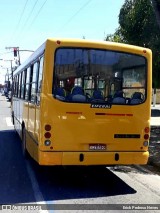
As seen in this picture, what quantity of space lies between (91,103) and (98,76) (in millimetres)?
639

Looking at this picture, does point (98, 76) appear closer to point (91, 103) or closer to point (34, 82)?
point (91, 103)

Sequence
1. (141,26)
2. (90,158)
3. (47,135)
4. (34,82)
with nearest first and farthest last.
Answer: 1. (47,135)
2. (90,158)
3. (34,82)
4. (141,26)

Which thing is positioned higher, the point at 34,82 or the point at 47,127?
the point at 34,82

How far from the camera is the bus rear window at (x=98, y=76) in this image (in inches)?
325

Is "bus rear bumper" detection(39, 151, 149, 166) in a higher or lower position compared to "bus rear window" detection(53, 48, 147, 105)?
lower

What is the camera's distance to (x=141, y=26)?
696 inches

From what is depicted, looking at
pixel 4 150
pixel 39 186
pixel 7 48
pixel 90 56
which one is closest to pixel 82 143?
pixel 39 186

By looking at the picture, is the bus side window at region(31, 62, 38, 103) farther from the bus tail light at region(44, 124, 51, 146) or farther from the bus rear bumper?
the bus rear bumper

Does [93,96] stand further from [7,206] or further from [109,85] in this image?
[7,206]

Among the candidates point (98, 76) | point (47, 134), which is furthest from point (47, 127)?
point (98, 76)

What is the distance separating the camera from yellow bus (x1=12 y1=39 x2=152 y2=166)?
812cm

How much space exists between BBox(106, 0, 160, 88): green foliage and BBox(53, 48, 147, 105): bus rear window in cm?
810

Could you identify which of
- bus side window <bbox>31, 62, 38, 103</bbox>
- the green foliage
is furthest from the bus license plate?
the green foliage

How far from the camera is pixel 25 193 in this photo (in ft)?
25.3
